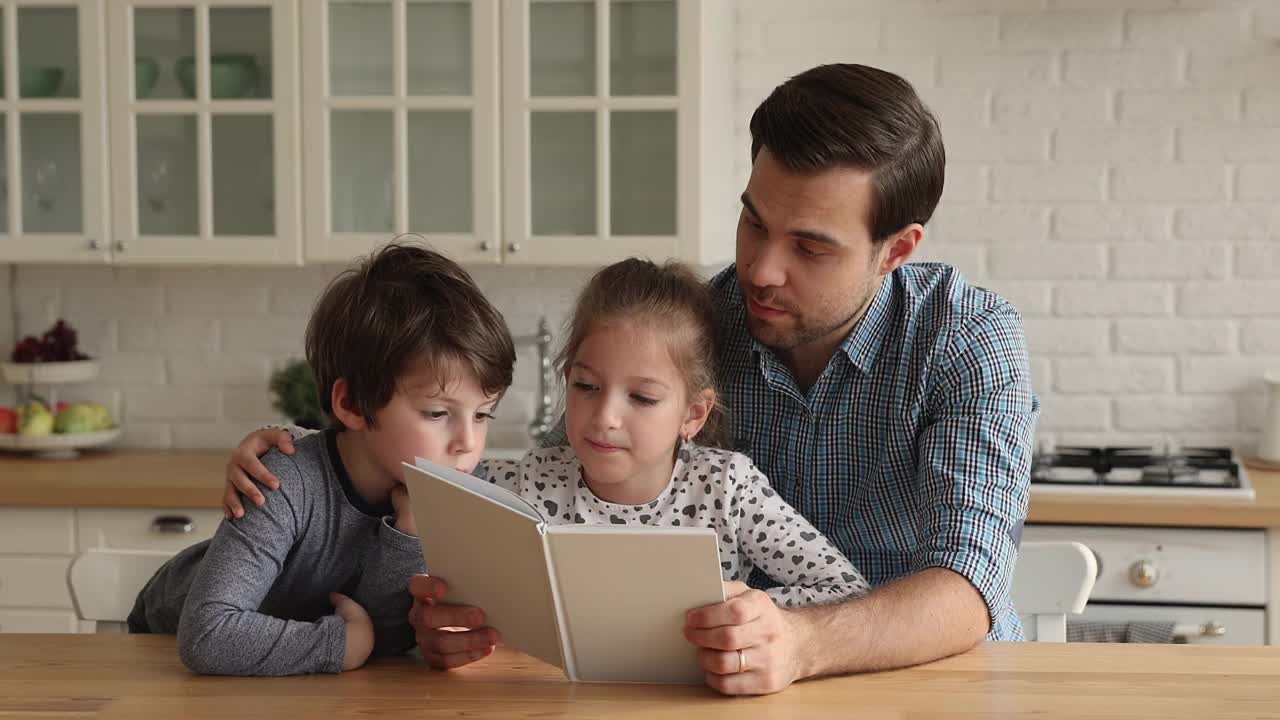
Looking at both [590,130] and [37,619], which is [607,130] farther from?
[37,619]

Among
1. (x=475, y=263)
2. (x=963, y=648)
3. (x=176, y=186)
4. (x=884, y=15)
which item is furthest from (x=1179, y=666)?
(x=176, y=186)

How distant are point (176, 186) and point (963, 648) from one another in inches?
97.6

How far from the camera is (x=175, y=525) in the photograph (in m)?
3.18

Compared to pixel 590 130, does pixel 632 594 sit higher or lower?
lower

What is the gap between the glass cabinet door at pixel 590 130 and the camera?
330 cm

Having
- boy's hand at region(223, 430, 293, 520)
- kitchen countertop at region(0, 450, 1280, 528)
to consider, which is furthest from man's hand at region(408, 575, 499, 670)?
kitchen countertop at region(0, 450, 1280, 528)

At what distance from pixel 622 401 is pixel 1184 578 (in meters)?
1.72

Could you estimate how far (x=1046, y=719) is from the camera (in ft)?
4.44

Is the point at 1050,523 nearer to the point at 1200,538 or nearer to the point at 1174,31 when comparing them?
the point at 1200,538

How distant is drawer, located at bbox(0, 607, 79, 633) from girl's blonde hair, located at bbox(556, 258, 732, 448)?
1.90 m

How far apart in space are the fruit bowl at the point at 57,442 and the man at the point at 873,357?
2077 millimetres

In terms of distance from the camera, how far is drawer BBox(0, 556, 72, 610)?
325 cm

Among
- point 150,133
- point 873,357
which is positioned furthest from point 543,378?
point 873,357

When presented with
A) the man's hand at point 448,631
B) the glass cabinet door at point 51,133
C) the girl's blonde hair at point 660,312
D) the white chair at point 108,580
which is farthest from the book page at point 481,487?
the glass cabinet door at point 51,133
